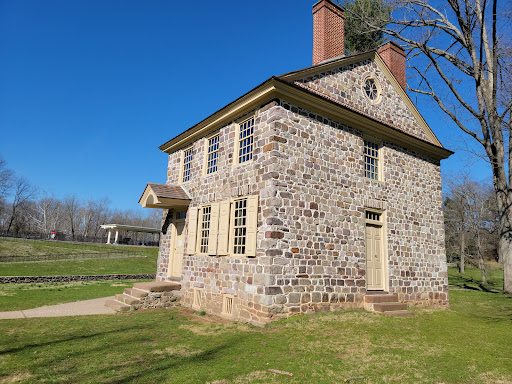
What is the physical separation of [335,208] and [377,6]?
1511cm

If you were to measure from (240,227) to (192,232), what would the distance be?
2.87 meters

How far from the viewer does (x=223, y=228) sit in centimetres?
992

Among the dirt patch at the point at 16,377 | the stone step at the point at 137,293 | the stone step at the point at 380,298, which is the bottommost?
the dirt patch at the point at 16,377

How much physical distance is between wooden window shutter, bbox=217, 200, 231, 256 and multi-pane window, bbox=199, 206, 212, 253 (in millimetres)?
1175

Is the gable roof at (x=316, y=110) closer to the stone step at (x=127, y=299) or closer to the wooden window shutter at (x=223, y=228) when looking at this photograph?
the wooden window shutter at (x=223, y=228)

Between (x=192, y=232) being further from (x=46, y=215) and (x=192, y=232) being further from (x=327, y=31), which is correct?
(x=46, y=215)

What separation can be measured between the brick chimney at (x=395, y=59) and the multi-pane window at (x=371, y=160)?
456cm

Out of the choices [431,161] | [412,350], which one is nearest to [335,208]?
[412,350]

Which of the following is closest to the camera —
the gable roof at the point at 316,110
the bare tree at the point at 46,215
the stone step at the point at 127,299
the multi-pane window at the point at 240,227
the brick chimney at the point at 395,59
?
the gable roof at the point at 316,110

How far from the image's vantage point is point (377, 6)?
61.7 ft

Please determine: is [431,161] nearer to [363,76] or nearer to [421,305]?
[363,76]

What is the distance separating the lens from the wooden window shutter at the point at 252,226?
854 cm

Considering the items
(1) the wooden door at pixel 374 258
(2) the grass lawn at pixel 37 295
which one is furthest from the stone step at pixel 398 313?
(2) the grass lawn at pixel 37 295

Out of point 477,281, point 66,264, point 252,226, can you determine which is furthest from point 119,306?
point 477,281
